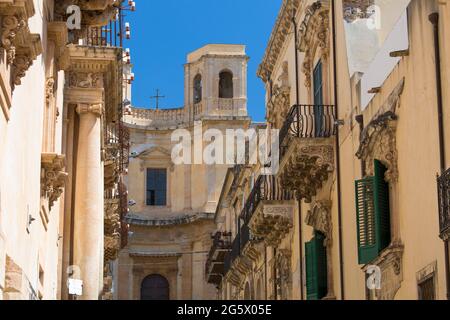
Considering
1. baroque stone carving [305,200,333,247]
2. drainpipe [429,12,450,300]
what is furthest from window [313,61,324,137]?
drainpipe [429,12,450,300]

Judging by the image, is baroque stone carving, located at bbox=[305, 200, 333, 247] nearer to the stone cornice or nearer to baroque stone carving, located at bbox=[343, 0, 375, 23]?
baroque stone carving, located at bbox=[343, 0, 375, 23]

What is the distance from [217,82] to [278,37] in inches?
931

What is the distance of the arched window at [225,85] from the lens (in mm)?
51375

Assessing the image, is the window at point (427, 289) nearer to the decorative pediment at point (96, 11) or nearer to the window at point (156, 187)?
the decorative pediment at point (96, 11)

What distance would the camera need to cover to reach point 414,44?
49.9ft

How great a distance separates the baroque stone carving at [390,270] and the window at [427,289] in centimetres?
95

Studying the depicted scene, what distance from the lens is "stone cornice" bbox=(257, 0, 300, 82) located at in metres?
25.2

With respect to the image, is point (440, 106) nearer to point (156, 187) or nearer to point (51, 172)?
point (51, 172)

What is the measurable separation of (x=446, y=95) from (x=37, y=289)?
607cm

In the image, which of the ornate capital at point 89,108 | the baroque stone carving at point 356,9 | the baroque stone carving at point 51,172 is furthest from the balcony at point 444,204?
the ornate capital at point 89,108

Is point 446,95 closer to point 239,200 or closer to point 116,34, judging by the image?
point 116,34

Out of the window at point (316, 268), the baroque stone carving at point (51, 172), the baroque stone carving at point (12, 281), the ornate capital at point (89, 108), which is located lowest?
the baroque stone carving at point (12, 281)
